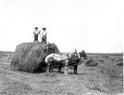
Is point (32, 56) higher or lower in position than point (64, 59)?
higher

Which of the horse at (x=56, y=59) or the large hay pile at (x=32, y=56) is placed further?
the large hay pile at (x=32, y=56)

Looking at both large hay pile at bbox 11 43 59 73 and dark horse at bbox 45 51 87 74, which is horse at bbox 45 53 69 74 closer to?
dark horse at bbox 45 51 87 74

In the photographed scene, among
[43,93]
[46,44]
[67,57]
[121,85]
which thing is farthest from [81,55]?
[43,93]

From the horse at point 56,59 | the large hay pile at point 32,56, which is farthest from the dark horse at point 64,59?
the large hay pile at point 32,56

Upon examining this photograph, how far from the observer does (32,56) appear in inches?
763

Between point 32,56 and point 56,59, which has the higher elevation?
point 32,56

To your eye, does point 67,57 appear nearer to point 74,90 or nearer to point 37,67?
point 37,67

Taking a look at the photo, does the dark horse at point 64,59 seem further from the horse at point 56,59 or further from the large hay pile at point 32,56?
the large hay pile at point 32,56

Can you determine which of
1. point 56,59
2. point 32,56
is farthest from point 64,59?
point 32,56

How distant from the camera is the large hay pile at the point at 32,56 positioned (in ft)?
63.0

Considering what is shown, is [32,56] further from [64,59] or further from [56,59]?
[64,59]

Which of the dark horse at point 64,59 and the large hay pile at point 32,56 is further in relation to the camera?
the large hay pile at point 32,56

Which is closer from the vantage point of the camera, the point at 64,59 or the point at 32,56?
the point at 64,59

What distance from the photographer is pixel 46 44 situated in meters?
19.8
